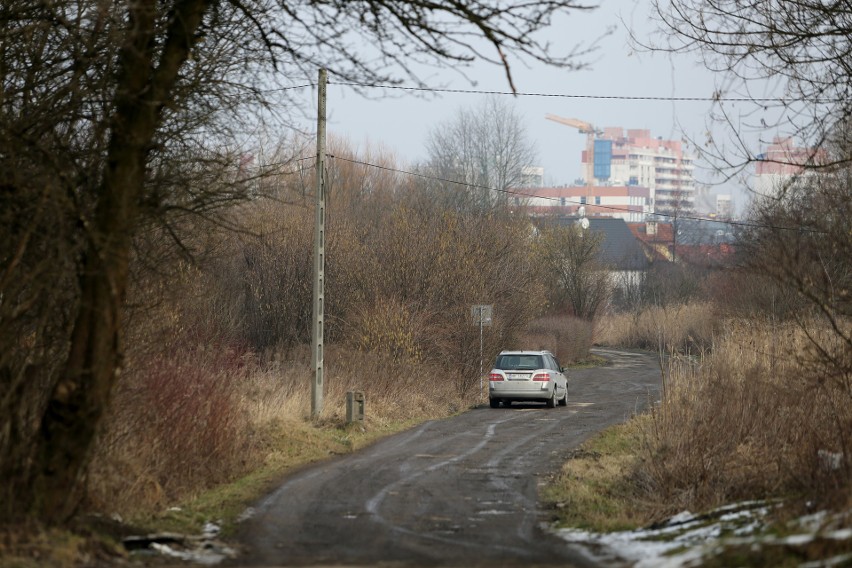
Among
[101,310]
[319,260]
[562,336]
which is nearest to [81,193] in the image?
[101,310]

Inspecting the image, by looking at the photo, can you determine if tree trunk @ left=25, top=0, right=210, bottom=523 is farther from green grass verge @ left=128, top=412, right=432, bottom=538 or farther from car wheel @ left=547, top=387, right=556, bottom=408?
car wheel @ left=547, top=387, right=556, bottom=408

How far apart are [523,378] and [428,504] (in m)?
18.2

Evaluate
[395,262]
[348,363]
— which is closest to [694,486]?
[348,363]

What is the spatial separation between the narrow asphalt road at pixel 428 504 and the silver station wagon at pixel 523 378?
4.64 metres

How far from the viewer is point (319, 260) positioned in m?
23.9

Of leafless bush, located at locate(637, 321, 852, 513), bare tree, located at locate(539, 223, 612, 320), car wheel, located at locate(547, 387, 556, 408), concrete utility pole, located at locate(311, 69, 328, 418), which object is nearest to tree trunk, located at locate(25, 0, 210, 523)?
leafless bush, located at locate(637, 321, 852, 513)

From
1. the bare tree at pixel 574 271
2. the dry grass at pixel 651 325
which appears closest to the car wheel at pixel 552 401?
the dry grass at pixel 651 325

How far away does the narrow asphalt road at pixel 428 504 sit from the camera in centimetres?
1026

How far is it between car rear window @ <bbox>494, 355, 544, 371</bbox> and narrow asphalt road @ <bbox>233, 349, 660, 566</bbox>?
4.89 metres

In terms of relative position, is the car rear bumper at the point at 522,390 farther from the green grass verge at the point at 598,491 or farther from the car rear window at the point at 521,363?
the green grass verge at the point at 598,491

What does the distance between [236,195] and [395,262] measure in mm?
25972

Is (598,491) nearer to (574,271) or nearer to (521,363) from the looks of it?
(521,363)

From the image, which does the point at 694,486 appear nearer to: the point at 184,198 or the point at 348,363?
the point at 184,198

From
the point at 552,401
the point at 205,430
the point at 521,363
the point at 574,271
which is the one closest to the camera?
the point at 205,430
